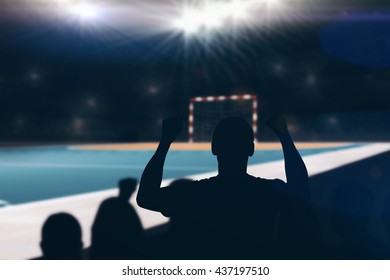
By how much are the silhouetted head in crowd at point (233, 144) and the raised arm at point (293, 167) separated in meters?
0.15

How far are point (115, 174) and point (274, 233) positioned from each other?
13.5ft

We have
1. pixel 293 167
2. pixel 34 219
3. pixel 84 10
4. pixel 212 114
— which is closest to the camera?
pixel 293 167

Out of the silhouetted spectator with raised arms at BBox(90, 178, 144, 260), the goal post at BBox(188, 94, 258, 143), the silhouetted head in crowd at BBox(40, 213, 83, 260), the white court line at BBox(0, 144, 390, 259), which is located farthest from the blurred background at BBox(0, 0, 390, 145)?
the silhouetted head in crowd at BBox(40, 213, 83, 260)

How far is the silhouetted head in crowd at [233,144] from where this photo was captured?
2.93 ft

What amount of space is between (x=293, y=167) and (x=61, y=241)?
0.86 m

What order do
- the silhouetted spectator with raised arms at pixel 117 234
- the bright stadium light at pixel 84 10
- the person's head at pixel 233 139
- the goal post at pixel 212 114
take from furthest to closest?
the goal post at pixel 212 114, the bright stadium light at pixel 84 10, the silhouetted spectator with raised arms at pixel 117 234, the person's head at pixel 233 139

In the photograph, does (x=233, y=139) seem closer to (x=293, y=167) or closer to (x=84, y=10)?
(x=293, y=167)

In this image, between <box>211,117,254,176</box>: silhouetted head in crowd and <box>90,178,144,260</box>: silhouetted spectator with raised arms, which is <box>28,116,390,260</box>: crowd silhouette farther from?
<box>90,178,144,260</box>: silhouetted spectator with raised arms

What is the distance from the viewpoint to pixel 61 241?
1.44 metres

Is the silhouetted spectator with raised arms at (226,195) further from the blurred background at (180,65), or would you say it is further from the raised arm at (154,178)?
the blurred background at (180,65)

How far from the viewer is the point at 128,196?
2.22 m

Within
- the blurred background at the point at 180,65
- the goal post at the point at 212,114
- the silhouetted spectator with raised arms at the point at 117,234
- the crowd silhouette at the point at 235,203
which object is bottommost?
the silhouetted spectator with raised arms at the point at 117,234

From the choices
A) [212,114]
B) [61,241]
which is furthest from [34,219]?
[212,114]

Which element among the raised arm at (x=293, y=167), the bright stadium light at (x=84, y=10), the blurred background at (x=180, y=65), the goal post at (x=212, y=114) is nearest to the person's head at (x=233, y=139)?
the raised arm at (x=293, y=167)
